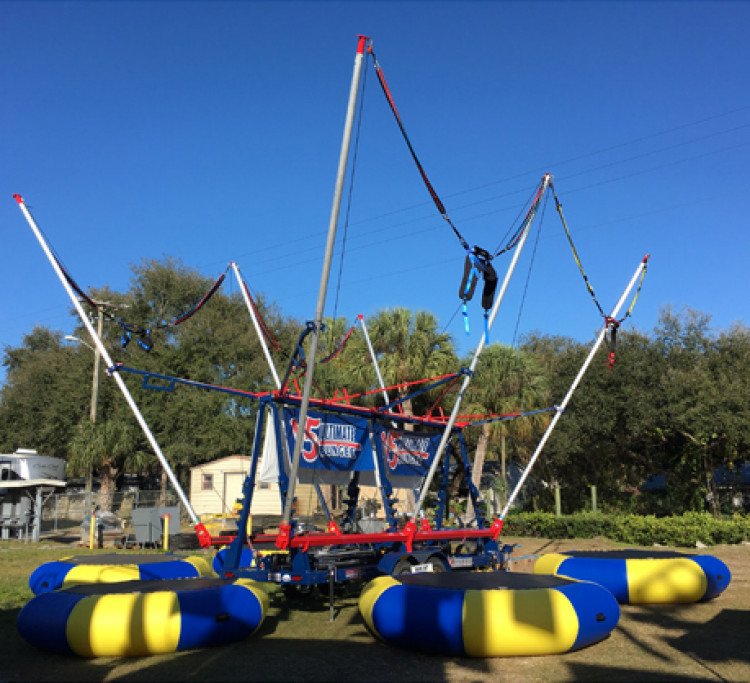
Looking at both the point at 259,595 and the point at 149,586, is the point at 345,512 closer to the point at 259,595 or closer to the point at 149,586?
the point at 259,595

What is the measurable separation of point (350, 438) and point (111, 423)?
22705 millimetres

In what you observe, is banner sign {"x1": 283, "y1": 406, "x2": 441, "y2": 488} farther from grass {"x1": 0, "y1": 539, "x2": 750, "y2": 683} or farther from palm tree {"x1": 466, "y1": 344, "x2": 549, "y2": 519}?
palm tree {"x1": 466, "y1": 344, "x2": 549, "y2": 519}

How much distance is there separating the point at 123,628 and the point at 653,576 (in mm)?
8608

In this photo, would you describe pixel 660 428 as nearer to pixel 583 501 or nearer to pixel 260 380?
pixel 583 501

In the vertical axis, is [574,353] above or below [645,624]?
above

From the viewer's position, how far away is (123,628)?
8516mm

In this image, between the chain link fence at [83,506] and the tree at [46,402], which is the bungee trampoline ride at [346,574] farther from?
the tree at [46,402]

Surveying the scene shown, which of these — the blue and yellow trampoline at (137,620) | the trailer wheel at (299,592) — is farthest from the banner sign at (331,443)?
the blue and yellow trampoline at (137,620)

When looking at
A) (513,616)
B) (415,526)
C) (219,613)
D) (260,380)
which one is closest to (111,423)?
(260,380)

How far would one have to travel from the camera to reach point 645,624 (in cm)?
1082

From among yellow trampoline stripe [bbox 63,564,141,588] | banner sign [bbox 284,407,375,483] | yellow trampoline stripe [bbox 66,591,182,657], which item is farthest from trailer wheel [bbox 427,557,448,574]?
yellow trampoline stripe [bbox 66,591,182,657]

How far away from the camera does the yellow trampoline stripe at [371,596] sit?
9.51m

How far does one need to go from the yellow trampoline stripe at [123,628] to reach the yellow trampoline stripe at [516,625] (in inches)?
140

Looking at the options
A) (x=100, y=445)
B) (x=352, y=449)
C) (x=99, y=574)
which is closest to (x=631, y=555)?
(x=352, y=449)
